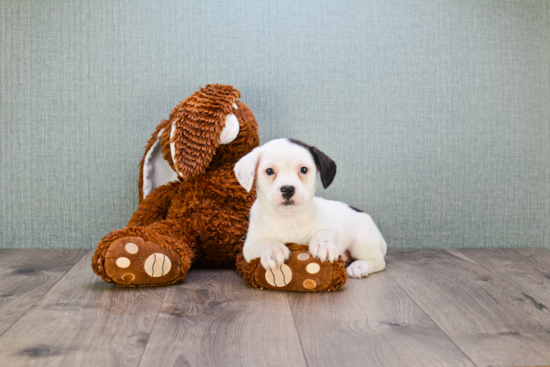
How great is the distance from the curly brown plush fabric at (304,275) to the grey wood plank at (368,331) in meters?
0.03

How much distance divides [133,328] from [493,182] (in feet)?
5.58

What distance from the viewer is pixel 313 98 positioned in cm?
215

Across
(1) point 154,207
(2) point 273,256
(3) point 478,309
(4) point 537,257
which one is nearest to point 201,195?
(1) point 154,207

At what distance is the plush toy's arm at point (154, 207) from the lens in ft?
6.17

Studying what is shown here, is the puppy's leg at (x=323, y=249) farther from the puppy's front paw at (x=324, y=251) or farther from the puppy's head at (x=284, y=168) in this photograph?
the puppy's head at (x=284, y=168)

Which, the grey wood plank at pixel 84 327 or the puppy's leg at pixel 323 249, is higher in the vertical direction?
the puppy's leg at pixel 323 249

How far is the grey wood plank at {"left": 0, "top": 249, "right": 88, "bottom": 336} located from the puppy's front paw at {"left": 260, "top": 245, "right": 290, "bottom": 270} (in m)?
0.67

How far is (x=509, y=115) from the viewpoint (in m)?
2.21

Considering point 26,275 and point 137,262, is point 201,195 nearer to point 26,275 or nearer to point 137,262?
point 137,262

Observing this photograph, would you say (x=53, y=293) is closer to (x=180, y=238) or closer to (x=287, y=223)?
(x=180, y=238)

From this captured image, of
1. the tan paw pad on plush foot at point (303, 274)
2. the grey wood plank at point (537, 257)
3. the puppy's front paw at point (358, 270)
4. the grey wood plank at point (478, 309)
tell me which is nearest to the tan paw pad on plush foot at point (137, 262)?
the tan paw pad on plush foot at point (303, 274)

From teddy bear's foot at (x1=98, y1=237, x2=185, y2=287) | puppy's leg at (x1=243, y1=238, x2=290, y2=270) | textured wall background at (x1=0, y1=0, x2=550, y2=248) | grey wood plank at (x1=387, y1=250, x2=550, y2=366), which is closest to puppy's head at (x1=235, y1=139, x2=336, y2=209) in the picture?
puppy's leg at (x1=243, y1=238, x2=290, y2=270)

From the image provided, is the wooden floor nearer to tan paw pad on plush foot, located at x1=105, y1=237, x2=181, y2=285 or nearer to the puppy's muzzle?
tan paw pad on plush foot, located at x1=105, y1=237, x2=181, y2=285

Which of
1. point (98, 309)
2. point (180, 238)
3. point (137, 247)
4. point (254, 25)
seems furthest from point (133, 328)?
point (254, 25)
